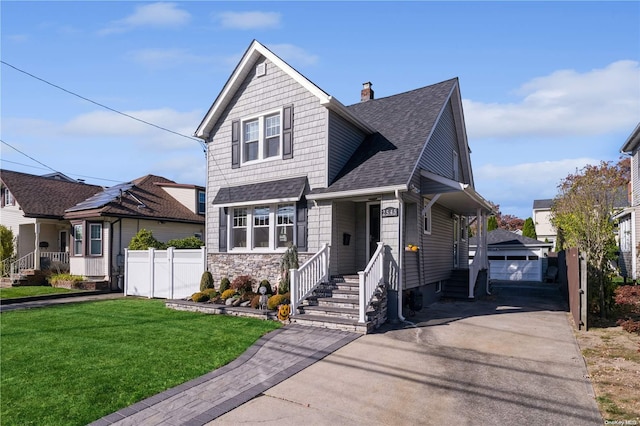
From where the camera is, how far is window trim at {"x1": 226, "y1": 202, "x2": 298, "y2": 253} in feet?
40.8

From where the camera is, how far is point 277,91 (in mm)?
12953

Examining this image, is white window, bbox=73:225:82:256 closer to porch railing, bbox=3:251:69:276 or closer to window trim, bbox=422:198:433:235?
porch railing, bbox=3:251:69:276

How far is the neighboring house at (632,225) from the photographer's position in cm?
1862

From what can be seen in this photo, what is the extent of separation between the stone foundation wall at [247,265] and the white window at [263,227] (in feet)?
1.09

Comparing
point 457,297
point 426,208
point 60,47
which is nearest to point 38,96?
point 60,47

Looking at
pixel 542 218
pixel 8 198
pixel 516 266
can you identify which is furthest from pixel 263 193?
pixel 542 218

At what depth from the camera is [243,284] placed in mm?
12492

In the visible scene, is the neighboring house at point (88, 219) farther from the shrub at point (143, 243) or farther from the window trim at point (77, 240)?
the shrub at point (143, 243)

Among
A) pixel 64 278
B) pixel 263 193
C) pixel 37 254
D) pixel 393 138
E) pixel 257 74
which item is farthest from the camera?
pixel 37 254

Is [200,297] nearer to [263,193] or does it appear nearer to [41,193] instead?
[263,193]

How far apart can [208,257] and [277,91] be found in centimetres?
650

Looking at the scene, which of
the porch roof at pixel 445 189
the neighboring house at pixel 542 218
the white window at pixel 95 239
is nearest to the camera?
the porch roof at pixel 445 189

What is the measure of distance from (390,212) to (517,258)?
1801 centimetres

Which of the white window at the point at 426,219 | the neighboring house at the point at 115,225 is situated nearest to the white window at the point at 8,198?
the neighboring house at the point at 115,225
